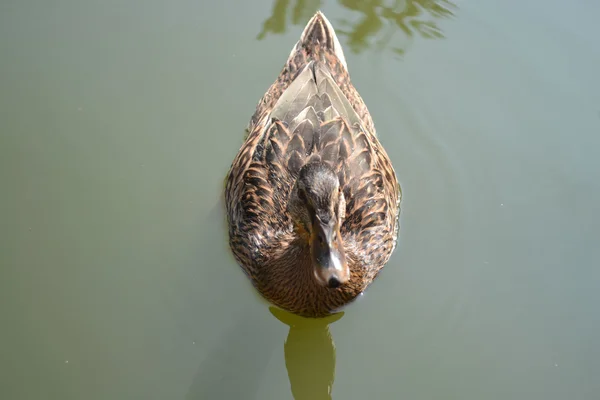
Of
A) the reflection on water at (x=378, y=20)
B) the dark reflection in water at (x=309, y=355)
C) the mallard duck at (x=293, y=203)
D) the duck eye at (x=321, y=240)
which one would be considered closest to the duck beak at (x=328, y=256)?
the duck eye at (x=321, y=240)

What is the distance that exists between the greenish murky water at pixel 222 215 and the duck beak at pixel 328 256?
3.63 feet

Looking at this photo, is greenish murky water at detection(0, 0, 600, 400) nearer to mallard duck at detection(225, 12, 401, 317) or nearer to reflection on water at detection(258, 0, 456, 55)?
reflection on water at detection(258, 0, 456, 55)

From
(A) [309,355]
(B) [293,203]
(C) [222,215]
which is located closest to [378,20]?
(C) [222,215]

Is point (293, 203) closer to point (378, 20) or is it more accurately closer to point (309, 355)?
point (309, 355)

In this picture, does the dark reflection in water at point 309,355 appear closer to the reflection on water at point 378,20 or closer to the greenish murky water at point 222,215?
the greenish murky water at point 222,215

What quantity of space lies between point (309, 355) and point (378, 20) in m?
3.35

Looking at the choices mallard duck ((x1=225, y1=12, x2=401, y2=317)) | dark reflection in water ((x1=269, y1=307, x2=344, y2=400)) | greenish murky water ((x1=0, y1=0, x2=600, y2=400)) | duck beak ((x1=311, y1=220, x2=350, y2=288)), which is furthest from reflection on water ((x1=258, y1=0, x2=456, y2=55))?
duck beak ((x1=311, y1=220, x2=350, y2=288))

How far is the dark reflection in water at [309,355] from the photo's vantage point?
446 centimetres

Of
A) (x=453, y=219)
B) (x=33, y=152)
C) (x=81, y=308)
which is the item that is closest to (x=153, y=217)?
(x=81, y=308)

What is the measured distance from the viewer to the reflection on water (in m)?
6.25

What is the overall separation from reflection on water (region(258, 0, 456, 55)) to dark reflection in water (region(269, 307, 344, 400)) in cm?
267

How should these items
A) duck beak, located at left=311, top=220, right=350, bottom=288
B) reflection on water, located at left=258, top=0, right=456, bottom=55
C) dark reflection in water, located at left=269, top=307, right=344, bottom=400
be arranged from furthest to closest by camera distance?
reflection on water, located at left=258, top=0, right=456, bottom=55, dark reflection in water, located at left=269, top=307, right=344, bottom=400, duck beak, located at left=311, top=220, right=350, bottom=288

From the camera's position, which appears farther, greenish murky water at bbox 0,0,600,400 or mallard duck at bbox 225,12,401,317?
greenish murky water at bbox 0,0,600,400

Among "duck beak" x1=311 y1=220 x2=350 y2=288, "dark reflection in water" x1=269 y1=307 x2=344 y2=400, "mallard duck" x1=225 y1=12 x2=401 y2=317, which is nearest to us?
"duck beak" x1=311 y1=220 x2=350 y2=288
